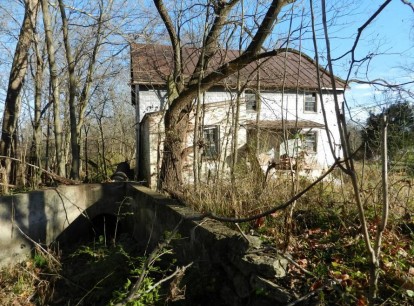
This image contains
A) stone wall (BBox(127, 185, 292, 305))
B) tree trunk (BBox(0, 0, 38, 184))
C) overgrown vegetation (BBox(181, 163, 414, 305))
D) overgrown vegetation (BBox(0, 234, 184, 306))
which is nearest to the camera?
overgrown vegetation (BBox(181, 163, 414, 305))

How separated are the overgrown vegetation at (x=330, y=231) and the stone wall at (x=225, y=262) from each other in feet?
0.48

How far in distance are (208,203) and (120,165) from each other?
11744 millimetres

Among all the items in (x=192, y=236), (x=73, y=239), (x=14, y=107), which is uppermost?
(x=14, y=107)

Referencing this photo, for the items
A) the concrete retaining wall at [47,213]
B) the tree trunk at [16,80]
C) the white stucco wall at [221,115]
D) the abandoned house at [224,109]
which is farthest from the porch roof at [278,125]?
the tree trunk at [16,80]

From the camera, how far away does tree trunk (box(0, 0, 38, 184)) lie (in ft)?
38.3

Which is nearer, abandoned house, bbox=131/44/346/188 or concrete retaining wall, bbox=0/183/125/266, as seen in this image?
concrete retaining wall, bbox=0/183/125/266

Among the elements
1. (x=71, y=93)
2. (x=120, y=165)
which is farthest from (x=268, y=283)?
(x=120, y=165)

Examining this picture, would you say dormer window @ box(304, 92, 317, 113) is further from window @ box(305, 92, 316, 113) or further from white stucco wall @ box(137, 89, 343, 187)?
white stucco wall @ box(137, 89, 343, 187)

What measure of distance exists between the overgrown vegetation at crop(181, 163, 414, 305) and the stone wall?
15cm

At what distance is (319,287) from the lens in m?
2.92

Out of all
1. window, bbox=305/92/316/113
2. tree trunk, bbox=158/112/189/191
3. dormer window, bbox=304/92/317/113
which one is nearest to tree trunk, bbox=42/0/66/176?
tree trunk, bbox=158/112/189/191

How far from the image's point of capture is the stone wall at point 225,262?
3.29 metres

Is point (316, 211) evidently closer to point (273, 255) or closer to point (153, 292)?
point (273, 255)

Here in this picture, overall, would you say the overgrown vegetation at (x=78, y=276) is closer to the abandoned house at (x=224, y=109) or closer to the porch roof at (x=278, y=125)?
the abandoned house at (x=224, y=109)
